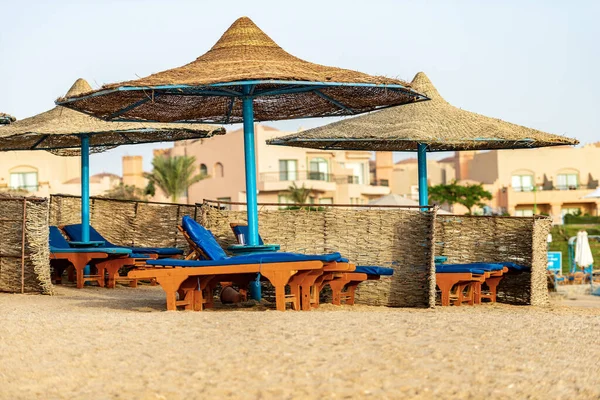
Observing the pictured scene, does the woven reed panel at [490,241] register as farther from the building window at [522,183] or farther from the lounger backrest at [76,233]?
the building window at [522,183]

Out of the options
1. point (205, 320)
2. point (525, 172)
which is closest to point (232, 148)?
point (525, 172)

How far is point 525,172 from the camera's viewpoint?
73.4m

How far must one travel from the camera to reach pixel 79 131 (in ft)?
45.4

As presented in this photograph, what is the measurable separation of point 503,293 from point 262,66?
518 cm

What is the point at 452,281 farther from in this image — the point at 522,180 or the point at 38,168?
the point at 522,180

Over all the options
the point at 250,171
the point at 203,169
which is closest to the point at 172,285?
the point at 250,171

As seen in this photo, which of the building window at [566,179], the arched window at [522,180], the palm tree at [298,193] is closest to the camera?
the palm tree at [298,193]

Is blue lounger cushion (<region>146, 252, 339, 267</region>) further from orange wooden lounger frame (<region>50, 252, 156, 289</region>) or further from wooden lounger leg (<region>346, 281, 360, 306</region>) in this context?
orange wooden lounger frame (<region>50, 252, 156, 289</region>)

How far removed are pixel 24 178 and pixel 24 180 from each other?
0.13 meters

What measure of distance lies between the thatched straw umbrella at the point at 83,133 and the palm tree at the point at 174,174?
43.0 m

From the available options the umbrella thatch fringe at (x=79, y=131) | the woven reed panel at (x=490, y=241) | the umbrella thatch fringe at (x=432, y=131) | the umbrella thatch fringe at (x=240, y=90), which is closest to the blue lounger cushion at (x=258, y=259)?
the umbrella thatch fringe at (x=240, y=90)

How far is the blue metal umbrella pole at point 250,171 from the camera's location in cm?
1079

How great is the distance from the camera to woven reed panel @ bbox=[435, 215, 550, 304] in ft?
42.6

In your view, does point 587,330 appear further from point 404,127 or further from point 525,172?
point 525,172
